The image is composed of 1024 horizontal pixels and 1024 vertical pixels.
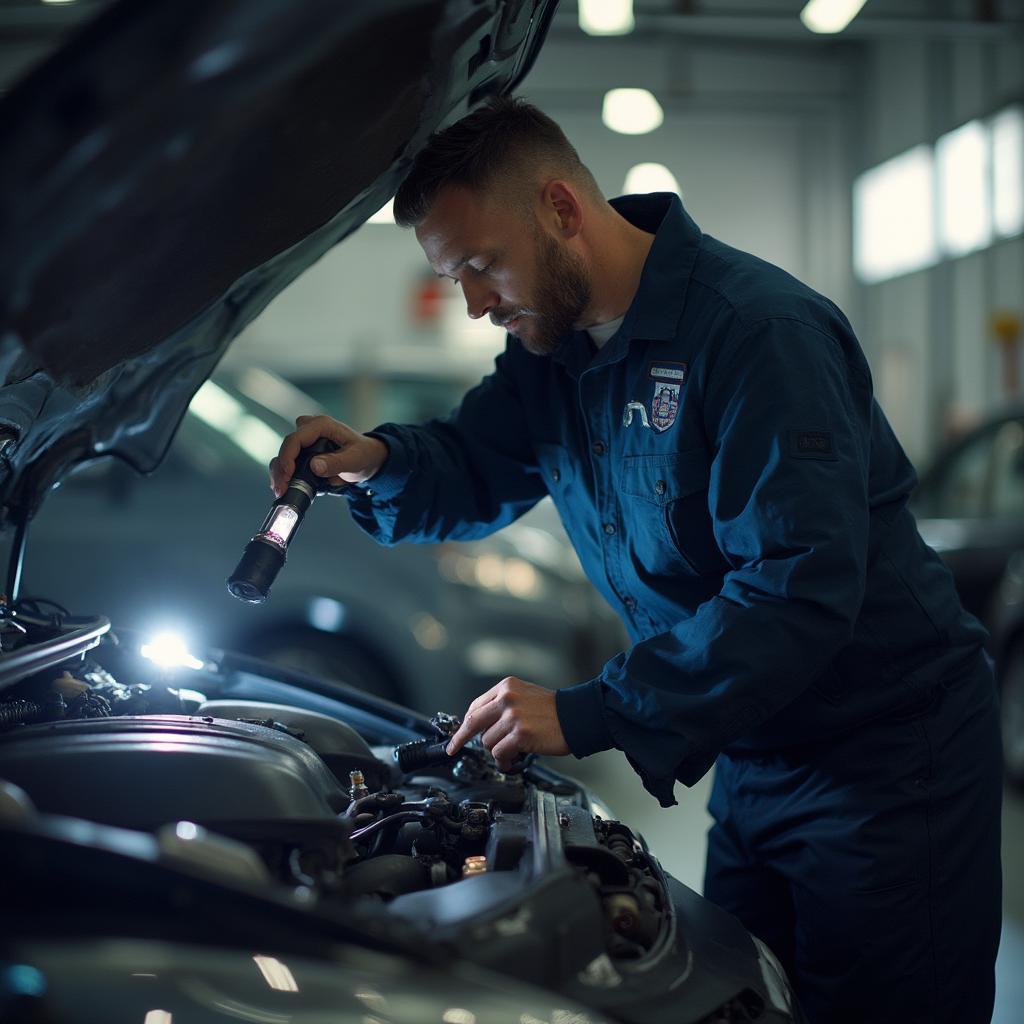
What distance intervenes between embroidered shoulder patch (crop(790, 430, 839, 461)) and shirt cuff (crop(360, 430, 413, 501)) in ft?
2.22

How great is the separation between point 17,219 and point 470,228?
68 cm

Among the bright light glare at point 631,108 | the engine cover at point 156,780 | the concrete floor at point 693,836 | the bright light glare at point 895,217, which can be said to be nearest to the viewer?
the engine cover at point 156,780

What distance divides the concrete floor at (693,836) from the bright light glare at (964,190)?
6.40 meters

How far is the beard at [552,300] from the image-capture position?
1.52 metres

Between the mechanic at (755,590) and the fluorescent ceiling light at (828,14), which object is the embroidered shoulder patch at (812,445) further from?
the fluorescent ceiling light at (828,14)

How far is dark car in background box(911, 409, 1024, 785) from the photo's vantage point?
4180 millimetres

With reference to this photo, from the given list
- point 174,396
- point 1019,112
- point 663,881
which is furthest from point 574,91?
point 663,881

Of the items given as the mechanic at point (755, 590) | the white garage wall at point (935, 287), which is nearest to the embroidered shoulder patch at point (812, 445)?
the mechanic at point (755, 590)

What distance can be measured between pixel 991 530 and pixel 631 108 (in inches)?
169

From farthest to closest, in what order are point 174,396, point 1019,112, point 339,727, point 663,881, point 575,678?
point 1019,112 < point 575,678 < point 174,396 < point 339,727 < point 663,881

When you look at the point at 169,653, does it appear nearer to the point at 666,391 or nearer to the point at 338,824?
the point at 338,824

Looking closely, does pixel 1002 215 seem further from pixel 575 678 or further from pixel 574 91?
pixel 575 678

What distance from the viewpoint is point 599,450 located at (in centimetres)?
162

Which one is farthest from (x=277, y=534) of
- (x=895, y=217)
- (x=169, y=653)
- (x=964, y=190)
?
(x=895, y=217)
